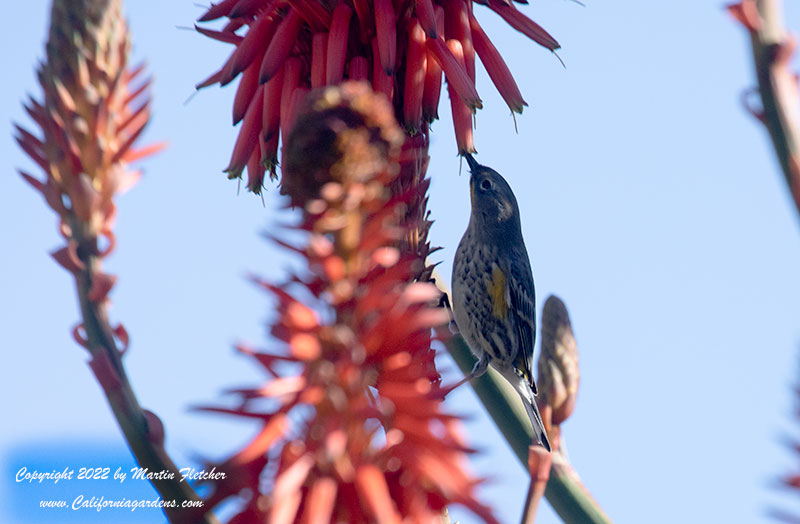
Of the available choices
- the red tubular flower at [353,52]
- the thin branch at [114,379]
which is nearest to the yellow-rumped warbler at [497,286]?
the red tubular flower at [353,52]

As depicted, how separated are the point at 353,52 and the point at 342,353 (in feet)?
6.10

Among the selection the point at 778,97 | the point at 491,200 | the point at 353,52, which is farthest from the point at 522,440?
the point at 491,200

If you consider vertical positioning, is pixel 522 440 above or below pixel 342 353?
below

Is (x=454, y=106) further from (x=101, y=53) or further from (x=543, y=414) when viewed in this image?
(x=101, y=53)

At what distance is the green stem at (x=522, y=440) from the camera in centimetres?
296

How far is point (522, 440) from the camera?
11.2 feet

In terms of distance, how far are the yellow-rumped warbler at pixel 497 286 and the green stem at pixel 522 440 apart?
2461 millimetres

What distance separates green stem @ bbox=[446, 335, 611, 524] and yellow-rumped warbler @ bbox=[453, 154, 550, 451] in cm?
246

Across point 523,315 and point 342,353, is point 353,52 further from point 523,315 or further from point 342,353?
point 523,315

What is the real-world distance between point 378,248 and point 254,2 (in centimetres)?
183

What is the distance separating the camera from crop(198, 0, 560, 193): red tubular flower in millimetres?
2844

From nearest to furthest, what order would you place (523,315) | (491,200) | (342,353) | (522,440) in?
1. (342,353)
2. (522,440)
3. (523,315)
4. (491,200)

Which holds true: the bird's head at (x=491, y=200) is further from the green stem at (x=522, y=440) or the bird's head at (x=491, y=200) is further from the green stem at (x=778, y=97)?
the green stem at (x=778, y=97)

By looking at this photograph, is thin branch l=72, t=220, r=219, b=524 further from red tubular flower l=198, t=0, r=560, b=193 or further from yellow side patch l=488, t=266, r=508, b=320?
yellow side patch l=488, t=266, r=508, b=320
